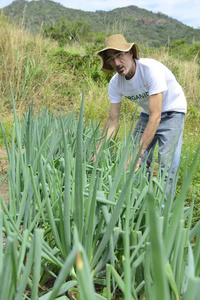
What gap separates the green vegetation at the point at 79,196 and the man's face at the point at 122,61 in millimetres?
399

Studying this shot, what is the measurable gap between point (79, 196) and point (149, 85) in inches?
64.2

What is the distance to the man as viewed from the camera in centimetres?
221

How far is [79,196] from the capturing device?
2.52ft

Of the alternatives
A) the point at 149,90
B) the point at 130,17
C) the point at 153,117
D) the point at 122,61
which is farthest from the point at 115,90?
the point at 130,17

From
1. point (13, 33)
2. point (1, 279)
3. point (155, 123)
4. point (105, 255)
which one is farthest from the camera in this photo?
point (13, 33)

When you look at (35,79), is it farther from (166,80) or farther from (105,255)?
(105,255)

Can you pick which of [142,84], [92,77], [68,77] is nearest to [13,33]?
[68,77]

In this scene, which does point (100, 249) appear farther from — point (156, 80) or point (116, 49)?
point (116, 49)

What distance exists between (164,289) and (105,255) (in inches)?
21.3

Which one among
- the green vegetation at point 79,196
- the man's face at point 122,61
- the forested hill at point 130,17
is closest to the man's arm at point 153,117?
the green vegetation at point 79,196

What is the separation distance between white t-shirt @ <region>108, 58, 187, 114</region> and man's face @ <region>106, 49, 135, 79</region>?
54 mm

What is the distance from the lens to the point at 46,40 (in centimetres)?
675

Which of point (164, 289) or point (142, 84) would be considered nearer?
point (164, 289)

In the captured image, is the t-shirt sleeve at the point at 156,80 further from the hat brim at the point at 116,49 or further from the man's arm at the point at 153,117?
the hat brim at the point at 116,49
